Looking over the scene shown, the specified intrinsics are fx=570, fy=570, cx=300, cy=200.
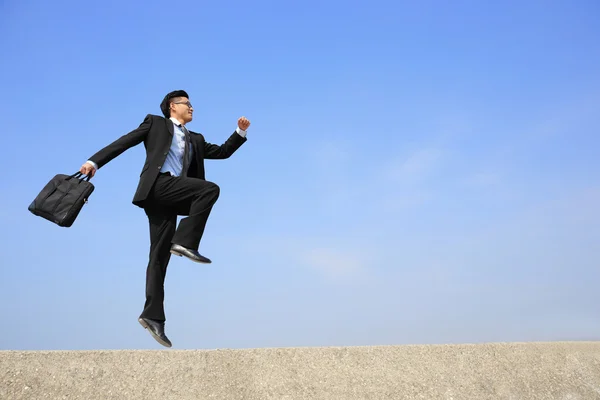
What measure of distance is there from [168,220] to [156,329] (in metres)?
1.03

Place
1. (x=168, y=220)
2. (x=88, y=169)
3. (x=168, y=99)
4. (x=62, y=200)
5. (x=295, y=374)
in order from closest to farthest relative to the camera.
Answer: (x=62, y=200), (x=88, y=169), (x=168, y=220), (x=168, y=99), (x=295, y=374)

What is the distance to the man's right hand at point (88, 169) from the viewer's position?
5035 millimetres

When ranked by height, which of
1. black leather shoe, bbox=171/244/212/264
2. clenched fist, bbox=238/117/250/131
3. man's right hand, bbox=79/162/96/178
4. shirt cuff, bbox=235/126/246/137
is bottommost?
black leather shoe, bbox=171/244/212/264

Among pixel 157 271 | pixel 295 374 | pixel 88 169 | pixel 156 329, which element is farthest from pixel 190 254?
pixel 295 374

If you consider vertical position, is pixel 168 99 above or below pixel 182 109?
above

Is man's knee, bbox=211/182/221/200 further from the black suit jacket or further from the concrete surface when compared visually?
the concrete surface

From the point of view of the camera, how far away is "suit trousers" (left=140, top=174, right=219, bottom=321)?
5.12 m

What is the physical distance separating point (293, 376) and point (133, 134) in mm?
3179

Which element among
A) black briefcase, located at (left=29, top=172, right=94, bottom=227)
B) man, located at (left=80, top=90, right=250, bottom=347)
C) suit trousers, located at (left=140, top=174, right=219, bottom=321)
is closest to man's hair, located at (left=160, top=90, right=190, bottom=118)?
man, located at (left=80, top=90, right=250, bottom=347)

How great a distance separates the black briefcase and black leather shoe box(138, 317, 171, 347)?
108 centimetres

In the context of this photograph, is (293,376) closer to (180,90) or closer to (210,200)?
(210,200)

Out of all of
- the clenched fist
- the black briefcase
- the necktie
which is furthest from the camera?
the clenched fist

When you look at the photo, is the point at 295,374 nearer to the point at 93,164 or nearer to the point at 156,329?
the point at 156,329

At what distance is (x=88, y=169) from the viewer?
16.6 ft
